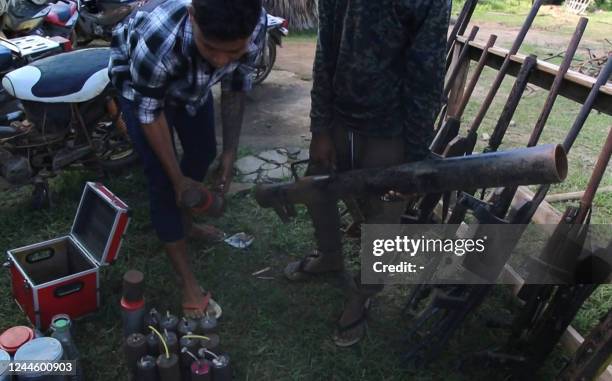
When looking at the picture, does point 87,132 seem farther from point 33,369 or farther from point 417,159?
point 417,159

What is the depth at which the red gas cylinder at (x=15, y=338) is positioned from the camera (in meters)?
2.15

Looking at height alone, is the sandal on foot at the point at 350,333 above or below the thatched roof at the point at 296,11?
below

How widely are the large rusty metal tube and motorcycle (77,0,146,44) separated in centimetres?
382

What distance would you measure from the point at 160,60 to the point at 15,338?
1.37m

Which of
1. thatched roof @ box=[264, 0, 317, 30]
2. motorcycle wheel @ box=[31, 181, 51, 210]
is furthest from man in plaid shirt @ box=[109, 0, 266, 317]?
thatched roof @ box=[264, 0, 317, 30]

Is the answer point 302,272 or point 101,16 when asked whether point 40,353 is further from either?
point 101,16

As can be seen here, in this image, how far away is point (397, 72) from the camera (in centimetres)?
208

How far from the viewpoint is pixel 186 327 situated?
231 centimetres

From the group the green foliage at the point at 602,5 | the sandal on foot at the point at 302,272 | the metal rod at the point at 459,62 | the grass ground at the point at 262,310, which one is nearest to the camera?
the grass ground at the point at 262,310

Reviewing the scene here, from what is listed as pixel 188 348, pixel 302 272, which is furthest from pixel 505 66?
pixel 188 348

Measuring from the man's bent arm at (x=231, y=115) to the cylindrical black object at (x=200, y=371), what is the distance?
1047 mm

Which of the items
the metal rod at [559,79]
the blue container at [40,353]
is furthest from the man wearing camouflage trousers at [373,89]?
the blue container at [40,353]

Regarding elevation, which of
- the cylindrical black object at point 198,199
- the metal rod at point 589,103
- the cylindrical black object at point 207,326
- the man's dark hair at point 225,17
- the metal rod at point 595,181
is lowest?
the cylindrical black object at point 207,326

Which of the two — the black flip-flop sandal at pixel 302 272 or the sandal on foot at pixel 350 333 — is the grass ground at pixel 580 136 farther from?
the black flip-flop sandal at pixel 302 272
